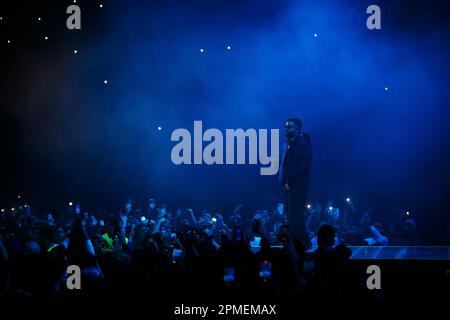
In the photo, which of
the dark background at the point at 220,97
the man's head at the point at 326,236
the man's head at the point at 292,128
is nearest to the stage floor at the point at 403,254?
the man's head at the point at 292,128

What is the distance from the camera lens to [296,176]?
30.9 feet

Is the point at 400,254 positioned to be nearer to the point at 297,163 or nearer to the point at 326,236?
the point at 297,163

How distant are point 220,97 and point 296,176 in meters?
5.88

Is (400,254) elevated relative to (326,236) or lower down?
lower down

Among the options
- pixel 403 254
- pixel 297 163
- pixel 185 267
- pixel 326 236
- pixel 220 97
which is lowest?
pixel 403 254

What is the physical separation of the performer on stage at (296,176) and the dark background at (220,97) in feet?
16.1

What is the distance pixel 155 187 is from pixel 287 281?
973 centimetres

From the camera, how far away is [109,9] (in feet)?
46.8

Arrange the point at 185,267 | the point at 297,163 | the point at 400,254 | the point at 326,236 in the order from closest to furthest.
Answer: the point at 326,236 < the point at 185,267 < the point at 400,254 < the point at 297,163

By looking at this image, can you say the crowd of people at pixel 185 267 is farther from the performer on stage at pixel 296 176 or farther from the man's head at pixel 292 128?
the man's head at pixel 292 128

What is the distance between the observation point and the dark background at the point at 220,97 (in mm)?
13781

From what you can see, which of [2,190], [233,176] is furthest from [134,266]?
[2,190]

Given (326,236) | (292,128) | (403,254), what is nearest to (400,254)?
(403,254)

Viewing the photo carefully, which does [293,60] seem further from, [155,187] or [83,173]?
[83,173]
